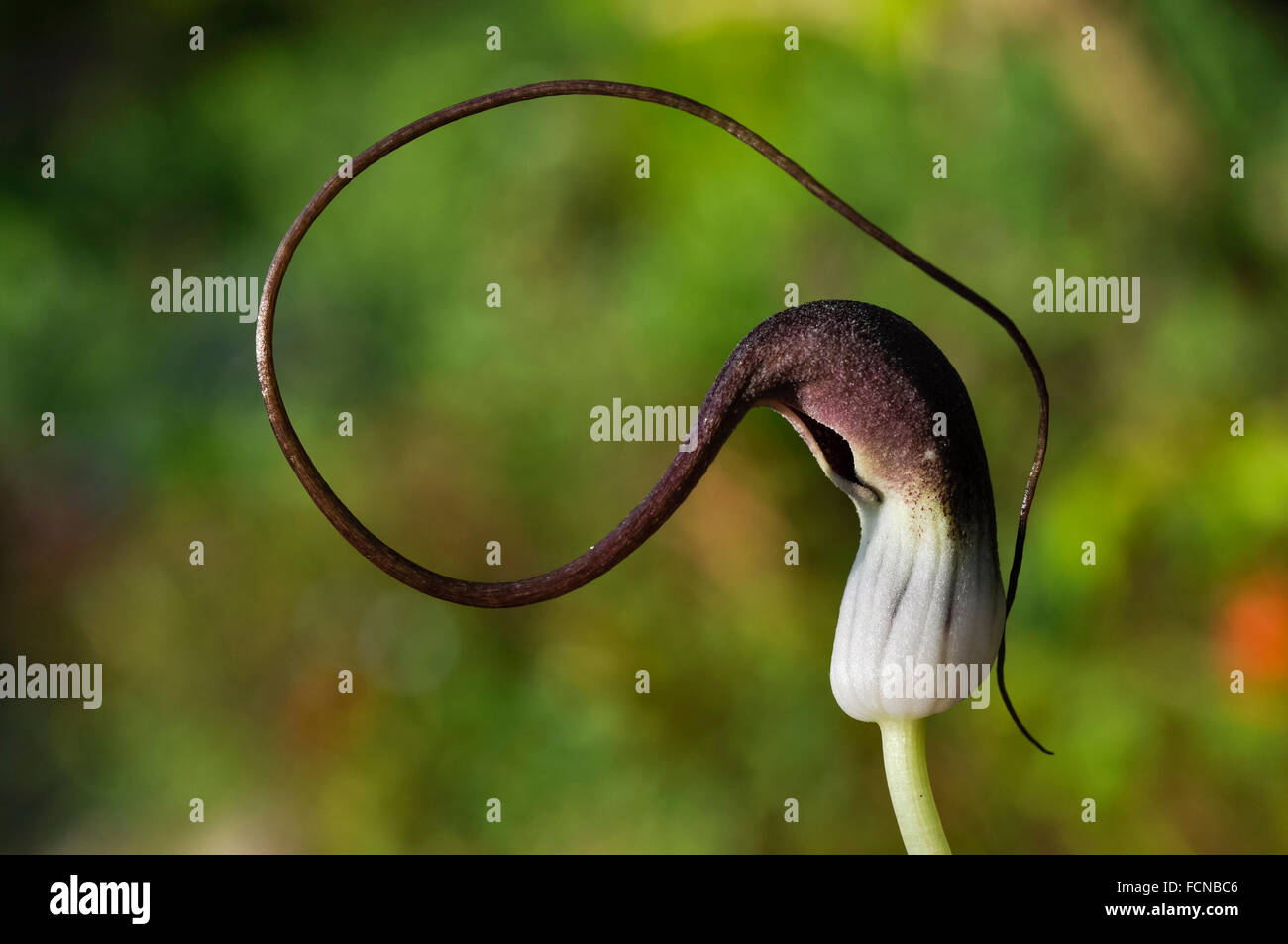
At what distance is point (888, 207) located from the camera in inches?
82.0

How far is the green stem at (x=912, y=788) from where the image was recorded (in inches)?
30.7

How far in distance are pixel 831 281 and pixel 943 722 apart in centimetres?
78

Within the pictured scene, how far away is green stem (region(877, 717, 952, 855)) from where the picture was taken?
2.56 ft

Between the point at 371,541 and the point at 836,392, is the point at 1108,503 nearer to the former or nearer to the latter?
the point at 836,392

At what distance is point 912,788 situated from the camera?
79 centimetres
